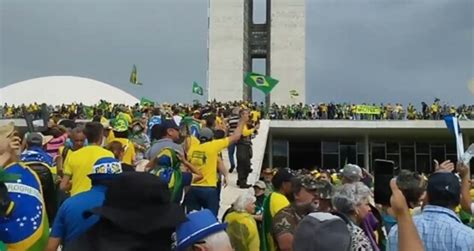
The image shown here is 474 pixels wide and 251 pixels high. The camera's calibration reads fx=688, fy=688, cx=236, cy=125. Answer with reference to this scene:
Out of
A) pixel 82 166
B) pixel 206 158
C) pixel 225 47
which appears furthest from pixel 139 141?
pixel 225 47

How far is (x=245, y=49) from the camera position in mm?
58375

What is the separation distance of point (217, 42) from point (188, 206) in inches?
1962

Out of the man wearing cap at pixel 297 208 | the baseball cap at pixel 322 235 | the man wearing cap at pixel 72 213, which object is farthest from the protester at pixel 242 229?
the baseball cap at pixel 322 235

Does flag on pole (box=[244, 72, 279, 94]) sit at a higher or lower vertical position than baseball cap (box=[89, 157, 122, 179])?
higher

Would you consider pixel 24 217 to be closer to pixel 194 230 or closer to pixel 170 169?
pixel 170 169

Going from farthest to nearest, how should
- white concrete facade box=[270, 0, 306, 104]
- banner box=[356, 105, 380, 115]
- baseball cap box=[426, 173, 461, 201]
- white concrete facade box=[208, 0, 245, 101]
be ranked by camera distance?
white concrete facade box=[270, 0, 306, 104] < white concrete facade box=[208, 0, 245, 101] < banner box=[356, 105, 380, 115] < baseball cap box=[426, 173, 461, 201]

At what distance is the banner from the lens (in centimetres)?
3562

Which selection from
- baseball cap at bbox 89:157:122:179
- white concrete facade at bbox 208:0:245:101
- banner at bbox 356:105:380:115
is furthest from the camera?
white concrete facade at bbox 208:0:245:101

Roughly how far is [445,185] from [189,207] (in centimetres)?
388

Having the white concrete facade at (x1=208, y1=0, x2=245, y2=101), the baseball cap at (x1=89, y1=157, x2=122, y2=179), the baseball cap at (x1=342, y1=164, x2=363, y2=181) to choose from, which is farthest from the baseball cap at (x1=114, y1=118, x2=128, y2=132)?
the white concrete facade at (x1=208, y1=0, x2=245, y2=101)

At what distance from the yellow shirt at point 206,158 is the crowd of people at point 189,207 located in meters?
0.01

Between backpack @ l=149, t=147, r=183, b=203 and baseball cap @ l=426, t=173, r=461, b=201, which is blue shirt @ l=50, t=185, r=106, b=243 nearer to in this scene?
backpack @ l=149, t=147, r=183, b=203

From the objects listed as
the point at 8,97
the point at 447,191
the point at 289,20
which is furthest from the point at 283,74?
the point at 447,191

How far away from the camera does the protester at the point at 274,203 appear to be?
16.1 ft
